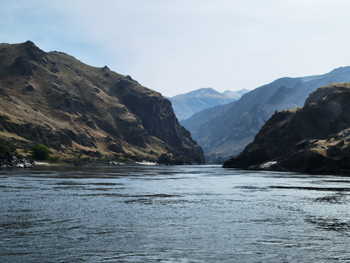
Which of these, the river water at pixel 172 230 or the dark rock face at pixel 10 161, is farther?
the dark rock face at pixel 10 161

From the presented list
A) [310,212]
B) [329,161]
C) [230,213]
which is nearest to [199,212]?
[230,213]

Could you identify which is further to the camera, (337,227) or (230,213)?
(230,213)

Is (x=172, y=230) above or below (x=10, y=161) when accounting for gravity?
below

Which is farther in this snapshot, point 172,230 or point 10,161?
point 10,161

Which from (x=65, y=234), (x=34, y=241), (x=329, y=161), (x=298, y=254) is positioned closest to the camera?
(x=298, y=254)

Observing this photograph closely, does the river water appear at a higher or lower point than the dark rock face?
lower

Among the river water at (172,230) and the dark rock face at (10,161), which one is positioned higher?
the dark rock face at (10,161)

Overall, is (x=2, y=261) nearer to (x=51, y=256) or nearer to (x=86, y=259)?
(x=51, y=256)

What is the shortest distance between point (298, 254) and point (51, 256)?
1967cm

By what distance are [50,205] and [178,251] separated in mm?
31885

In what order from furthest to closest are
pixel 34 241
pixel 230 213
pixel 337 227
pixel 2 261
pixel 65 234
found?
pixel 230 213, pixel 337 227, pixel 65 234, pixel 34 241, pixel 2 261

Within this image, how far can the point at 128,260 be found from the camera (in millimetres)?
25844

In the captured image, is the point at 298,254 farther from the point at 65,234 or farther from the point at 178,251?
the point at 65,234

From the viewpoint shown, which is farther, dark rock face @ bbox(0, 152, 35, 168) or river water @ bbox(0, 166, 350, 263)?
dark rock face @ bbox(0, 152, 35, 168)
